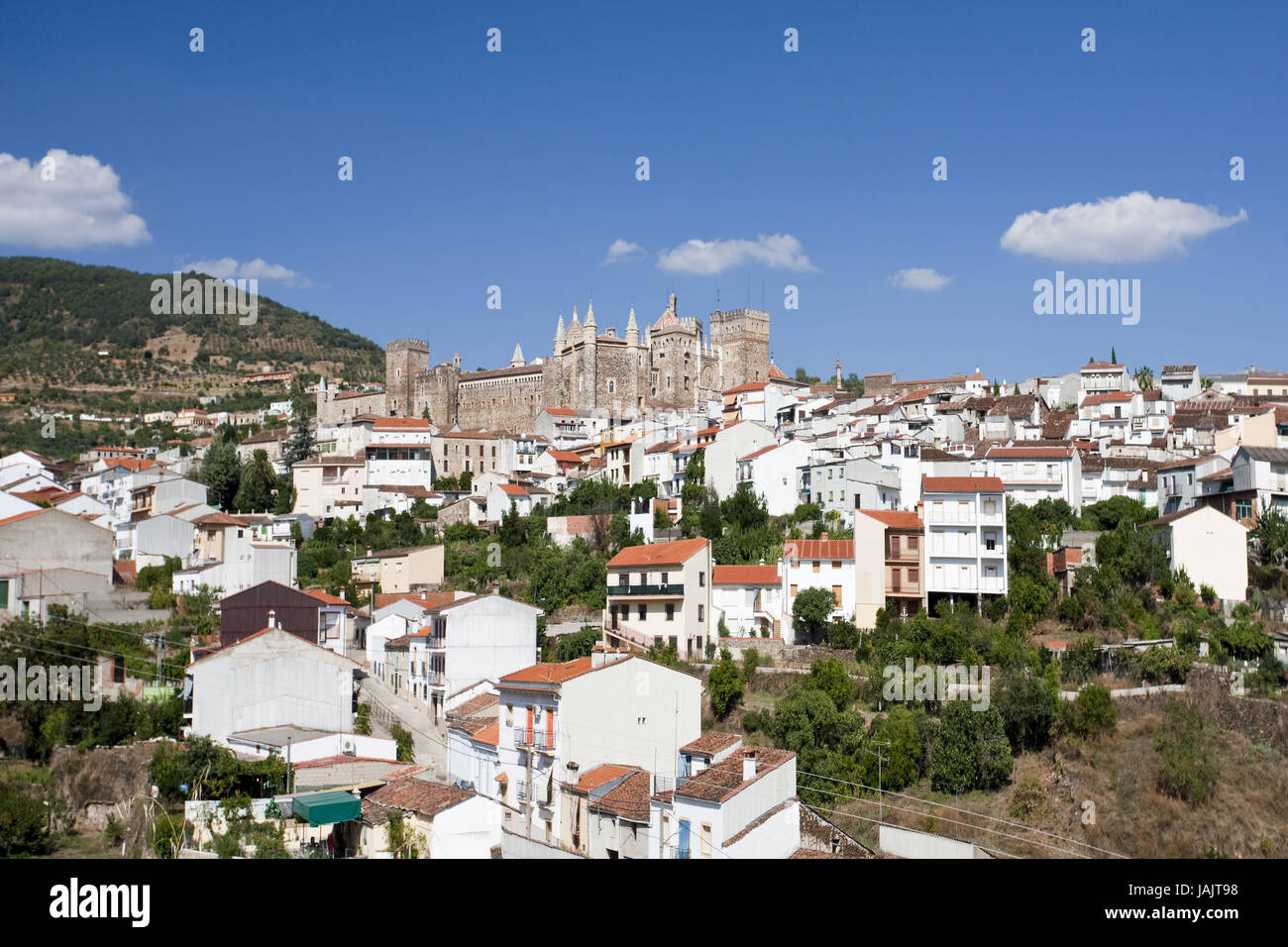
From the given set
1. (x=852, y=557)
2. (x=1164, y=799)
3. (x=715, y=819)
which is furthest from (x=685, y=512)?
(x=715, y=819)

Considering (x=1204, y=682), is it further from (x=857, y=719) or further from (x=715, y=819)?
(x=715, y=819)

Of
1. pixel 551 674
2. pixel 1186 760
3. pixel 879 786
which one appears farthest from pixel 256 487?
pixel 1186 760

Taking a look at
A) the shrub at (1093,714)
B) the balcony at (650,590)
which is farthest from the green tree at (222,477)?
the shrub at (1093,714)

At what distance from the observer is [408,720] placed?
89.4ft

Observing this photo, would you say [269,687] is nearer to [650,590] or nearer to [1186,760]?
[650,590]

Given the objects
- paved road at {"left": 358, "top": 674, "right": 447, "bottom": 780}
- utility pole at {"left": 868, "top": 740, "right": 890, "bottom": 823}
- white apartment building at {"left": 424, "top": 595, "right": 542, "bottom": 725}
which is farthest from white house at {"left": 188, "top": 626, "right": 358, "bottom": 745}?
utility pole at {"left": 868, "top": 740, "right": 890, "bottom": 823}

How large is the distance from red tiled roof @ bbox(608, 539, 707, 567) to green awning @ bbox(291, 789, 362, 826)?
44.7 feet

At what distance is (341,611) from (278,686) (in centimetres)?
660

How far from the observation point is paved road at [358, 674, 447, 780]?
83.5 ft

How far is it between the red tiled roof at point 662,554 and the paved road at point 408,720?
732cm

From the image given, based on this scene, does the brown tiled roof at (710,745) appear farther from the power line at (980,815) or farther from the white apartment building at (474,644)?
the white apartment building at (474,644)

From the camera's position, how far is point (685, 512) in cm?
4022
